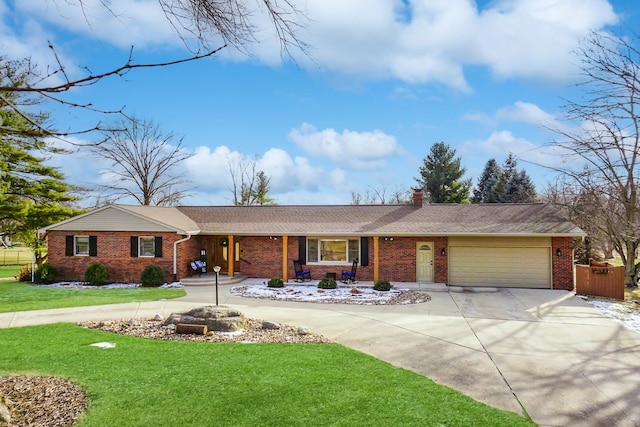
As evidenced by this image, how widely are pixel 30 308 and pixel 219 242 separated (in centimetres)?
917

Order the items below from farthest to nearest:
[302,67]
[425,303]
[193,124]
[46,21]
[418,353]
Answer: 1. [425,303]
2. [193,124]
3. [418,353]
4. [302,67]
5. [46,21]

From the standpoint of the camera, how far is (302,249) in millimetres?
→ 17969

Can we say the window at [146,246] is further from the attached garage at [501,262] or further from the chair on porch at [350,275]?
the attached garage at [501,262]

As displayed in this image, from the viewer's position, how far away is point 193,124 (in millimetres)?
10445

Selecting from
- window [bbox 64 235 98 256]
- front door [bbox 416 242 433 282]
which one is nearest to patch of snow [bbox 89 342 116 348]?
window [bbox 64 235 98 256]

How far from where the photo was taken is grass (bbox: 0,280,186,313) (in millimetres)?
12328

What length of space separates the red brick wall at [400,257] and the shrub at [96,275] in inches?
478

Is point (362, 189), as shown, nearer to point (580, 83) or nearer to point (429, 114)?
point (429, 114)

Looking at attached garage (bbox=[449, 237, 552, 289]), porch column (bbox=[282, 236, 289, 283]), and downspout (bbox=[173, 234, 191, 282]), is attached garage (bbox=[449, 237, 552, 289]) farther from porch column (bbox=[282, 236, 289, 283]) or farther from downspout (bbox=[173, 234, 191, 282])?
downspout (bbox=[173, 234, 191, 282])

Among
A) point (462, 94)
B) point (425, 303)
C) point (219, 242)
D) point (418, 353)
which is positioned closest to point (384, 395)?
point (418, 353)

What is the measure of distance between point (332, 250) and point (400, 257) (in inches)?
123

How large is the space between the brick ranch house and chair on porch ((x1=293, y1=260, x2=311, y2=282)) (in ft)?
1.22

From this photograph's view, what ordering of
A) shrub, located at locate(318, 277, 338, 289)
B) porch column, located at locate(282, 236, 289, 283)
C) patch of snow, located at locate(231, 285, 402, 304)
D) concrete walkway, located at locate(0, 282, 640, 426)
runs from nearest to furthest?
concrete walkway, located at locate(0, 282, 640, 426) → patch of snow, located at locate(231, 285, 402, 304) → shrub, located at locate(318, 277, 338, 289) → porch column, located at locate(282, 236, 289, 283)

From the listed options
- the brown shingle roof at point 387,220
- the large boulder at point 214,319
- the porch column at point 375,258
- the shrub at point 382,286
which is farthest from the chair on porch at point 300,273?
the large boulder at point 214,319
